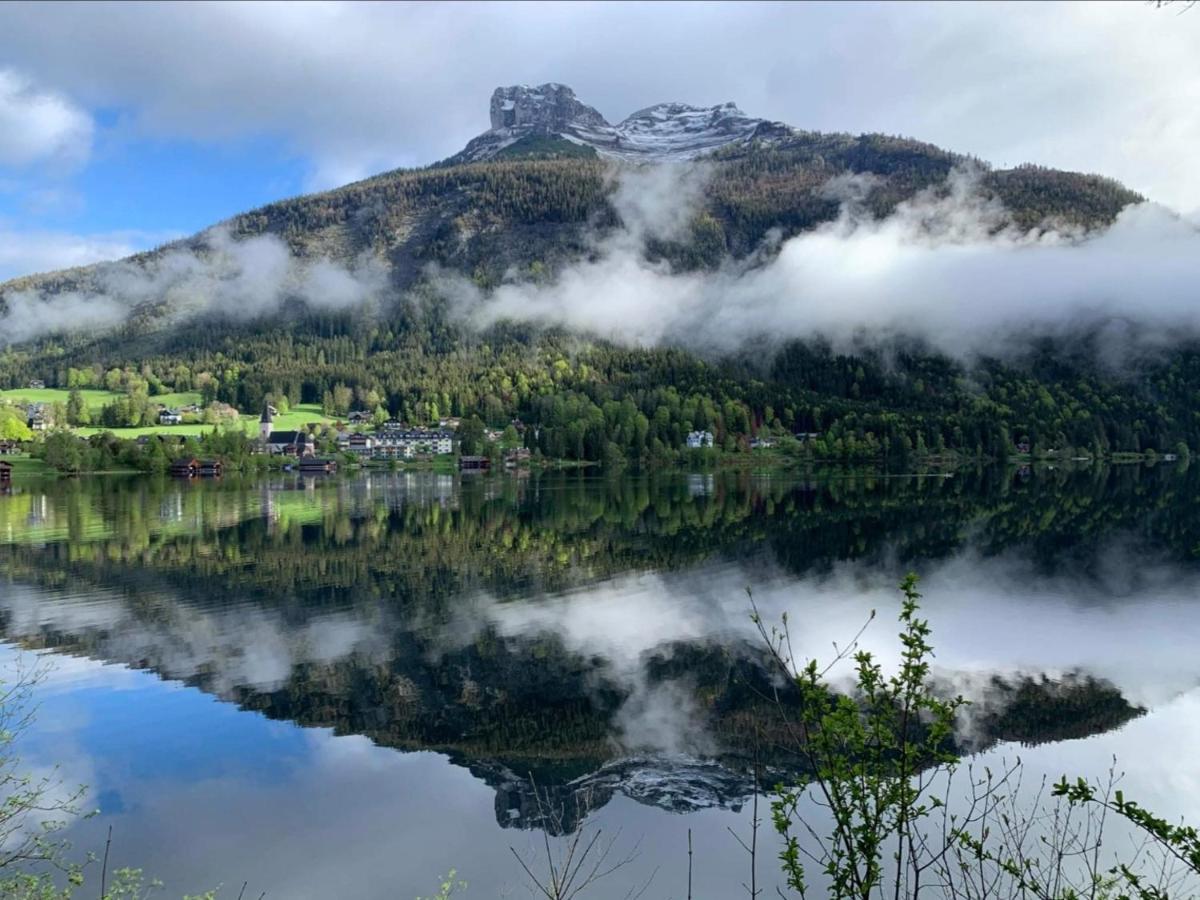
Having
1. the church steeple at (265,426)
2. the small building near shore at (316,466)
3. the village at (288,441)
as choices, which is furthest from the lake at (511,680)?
the church steeple at (265,426)

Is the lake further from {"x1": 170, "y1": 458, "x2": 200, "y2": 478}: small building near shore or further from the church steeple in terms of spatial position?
the church steeple

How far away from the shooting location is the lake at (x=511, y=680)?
13.9 m

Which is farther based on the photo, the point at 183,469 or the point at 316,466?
the point at 316,466

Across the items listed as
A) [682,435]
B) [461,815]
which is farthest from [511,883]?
[682,435]

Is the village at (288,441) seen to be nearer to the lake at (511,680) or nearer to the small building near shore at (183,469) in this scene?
the small building near shore at (183,469)

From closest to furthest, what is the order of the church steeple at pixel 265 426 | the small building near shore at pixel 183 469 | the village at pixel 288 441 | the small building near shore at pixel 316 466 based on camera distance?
Answer: 1. the small building near shore at pixel 183 469
2. the village at pixel 288 441
3. the small building near shore at pixel 316 466
4. the church steeple at pixel 265 426

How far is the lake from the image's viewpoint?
1388 cm

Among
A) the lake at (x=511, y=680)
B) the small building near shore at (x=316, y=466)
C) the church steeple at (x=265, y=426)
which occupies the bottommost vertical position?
the small building near shore at (x=316, y=466)

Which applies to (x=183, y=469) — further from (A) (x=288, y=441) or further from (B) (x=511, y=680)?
(B) (x=511, y=680)

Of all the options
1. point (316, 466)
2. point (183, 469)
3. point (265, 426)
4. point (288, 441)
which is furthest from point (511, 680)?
point (265, 426)

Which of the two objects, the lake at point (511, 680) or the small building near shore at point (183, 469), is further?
the small building near shore at point (183, 469)

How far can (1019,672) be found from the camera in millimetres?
21609

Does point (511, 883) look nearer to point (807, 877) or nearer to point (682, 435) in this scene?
point (807, 877)

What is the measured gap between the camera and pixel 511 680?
70.8ft
